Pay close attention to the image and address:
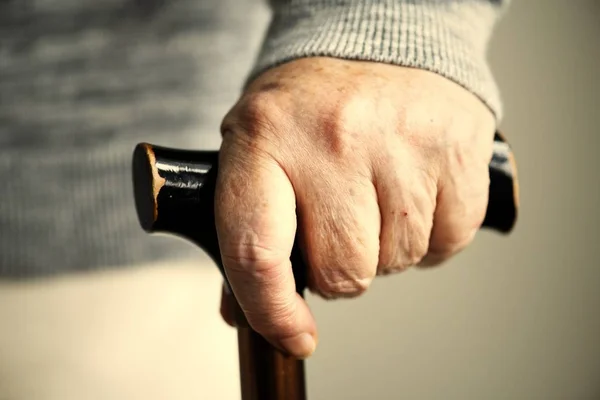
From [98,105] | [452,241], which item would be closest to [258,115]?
[452,241]

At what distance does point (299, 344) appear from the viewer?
329 mm

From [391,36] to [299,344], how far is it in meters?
0.20

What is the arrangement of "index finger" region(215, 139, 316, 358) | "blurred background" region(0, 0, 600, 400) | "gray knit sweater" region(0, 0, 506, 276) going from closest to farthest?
"index finger" region(215, 139, 316, 358)
"gray knit sweater" region(0, 0, 506, 276)
"blurred background" region(0, 0, 600, 400)

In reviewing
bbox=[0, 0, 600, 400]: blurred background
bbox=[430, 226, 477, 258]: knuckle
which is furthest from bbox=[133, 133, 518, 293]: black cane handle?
bbox=[0, 0, 600, 400]: blurred background

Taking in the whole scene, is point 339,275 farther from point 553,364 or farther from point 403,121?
point 553,364

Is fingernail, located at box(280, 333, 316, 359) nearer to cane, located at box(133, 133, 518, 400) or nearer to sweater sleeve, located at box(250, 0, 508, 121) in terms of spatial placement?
cane, located at box(133, 133, 518, 400)

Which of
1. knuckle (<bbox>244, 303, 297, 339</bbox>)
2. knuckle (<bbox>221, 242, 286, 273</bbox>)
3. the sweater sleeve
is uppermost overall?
the sweater sleeve

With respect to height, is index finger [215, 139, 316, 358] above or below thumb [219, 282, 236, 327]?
above

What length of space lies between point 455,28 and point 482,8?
50 millimetres

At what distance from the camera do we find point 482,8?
40 centimetres

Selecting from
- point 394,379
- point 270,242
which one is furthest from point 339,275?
point 394,379

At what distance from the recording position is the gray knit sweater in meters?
0.50

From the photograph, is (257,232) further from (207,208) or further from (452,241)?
(452,241)

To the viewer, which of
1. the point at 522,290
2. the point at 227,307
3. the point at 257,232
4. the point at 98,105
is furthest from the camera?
the point at 522,290
